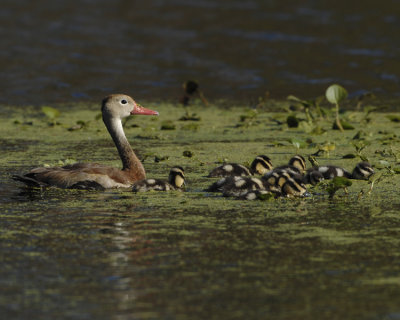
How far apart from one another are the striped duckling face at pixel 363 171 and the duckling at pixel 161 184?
1712mm

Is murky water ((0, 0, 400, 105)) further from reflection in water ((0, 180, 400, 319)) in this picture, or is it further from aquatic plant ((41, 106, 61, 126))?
reflection in water ((0, 180, 400, 319))

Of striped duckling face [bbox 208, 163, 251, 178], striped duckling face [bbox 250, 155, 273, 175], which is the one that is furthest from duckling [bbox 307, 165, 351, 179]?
striped duckling face [bbox 208, 163, 251, 178]

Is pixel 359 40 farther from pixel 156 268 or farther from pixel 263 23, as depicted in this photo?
pixel 156 268

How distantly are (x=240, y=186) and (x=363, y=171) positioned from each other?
53.9 inches

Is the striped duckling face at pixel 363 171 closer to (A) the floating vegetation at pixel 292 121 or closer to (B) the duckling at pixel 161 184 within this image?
(B) the duckling at pixel 161 184

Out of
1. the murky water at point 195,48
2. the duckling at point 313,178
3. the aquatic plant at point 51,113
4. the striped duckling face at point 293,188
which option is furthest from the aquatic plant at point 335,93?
the murky water at point 195,48

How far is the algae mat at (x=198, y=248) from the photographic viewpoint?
5.21m

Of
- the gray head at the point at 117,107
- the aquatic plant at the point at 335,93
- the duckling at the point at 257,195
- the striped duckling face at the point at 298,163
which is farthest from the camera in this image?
the aquatic plant at the point at 335,93

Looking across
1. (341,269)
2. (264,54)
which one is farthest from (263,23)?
(341,269)

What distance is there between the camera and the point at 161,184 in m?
8.61

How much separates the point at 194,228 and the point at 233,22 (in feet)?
49.4

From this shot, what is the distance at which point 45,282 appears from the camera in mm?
5617

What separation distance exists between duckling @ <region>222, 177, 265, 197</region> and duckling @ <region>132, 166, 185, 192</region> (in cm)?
50

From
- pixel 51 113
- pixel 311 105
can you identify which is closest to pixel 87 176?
pixel 311 105
